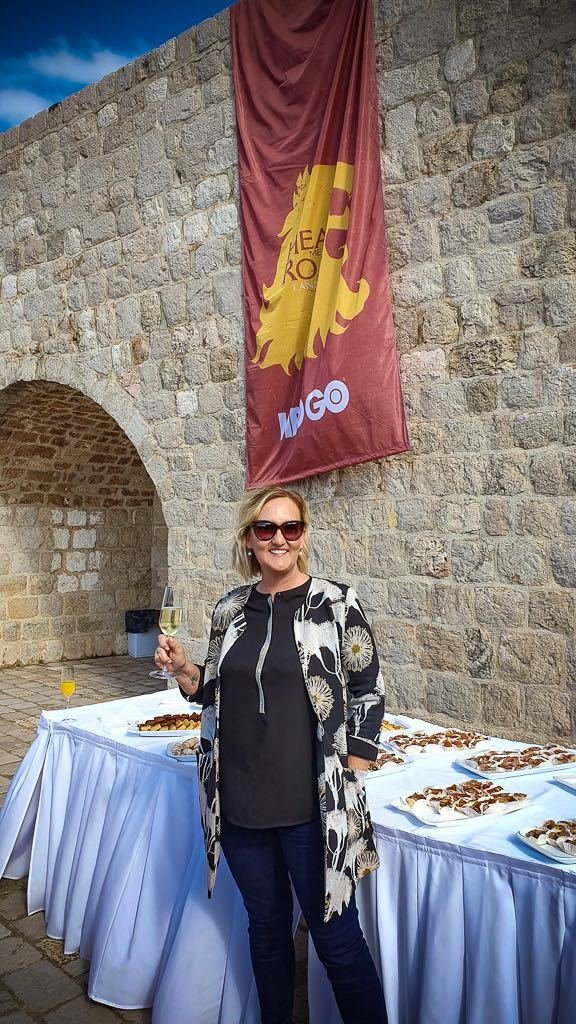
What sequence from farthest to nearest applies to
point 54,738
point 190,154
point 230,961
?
point 190,154 < point 54,738 < point 230,961

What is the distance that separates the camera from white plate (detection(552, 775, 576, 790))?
1813mm

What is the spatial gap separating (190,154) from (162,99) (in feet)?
1.67

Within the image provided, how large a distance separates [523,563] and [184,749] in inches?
81.1

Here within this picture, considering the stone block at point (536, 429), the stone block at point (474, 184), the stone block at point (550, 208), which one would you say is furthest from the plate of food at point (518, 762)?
the stone block at point (474, 184)

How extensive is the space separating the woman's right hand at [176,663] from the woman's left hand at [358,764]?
1.37ft

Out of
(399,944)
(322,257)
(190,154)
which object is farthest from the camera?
(190,154)

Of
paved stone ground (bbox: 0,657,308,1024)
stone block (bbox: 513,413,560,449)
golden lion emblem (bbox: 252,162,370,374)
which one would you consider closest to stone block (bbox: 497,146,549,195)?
golden lion emblem (bbox: 252,162,370,374)

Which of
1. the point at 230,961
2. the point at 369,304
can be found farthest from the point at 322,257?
the point at 230,961

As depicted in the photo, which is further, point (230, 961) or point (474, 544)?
point (474, 544)

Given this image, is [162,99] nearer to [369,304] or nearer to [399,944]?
[369,304]

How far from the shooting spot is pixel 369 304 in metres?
4.05

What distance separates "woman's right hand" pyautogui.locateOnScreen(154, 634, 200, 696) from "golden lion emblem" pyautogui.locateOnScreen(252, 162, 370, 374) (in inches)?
106

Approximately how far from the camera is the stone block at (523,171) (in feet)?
11.7

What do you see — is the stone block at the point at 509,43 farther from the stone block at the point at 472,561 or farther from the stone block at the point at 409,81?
the stone block at the point at 472,561
